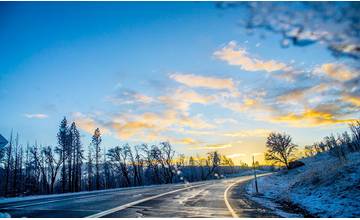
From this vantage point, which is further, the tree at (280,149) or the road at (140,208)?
the tree at (280,149)

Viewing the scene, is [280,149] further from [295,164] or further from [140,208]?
[140,208]

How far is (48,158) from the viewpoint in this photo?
71.0 m

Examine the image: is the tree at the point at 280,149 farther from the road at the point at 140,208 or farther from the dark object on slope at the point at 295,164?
the road at the point at 140,208

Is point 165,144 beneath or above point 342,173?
above

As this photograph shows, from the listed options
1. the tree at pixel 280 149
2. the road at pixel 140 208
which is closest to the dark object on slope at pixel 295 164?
the tree at pixel 280 149

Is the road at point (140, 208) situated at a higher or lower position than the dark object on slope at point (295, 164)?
lower

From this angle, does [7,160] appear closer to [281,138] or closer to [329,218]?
[281,138]

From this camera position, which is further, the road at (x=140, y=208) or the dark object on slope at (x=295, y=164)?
the dark object on slope at (x=295, y=164)

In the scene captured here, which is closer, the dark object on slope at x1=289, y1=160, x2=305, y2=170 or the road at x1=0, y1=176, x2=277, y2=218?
the road at x1=0, y1=176, x2=277, y2=218

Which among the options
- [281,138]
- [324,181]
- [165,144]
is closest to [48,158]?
[165,144]

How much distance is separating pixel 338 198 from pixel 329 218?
4.06 m

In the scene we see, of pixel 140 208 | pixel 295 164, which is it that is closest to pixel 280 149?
pixel 295 164

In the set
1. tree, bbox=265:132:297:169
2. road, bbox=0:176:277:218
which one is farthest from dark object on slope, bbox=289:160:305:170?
road, bbox=0:176:277:218

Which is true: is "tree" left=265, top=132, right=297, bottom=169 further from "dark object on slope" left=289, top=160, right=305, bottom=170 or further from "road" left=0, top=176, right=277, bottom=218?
"road" left=0, top=176, right=277, bottom=218
